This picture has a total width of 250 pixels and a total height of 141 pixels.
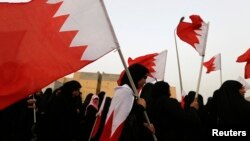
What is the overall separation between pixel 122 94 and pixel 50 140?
2.66 meters

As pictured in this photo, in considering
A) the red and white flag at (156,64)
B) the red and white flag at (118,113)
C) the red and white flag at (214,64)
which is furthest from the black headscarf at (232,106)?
the red and white flag at (214,64)

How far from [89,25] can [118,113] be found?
0.90 meters

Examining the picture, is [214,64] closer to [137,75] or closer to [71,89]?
[71,89]

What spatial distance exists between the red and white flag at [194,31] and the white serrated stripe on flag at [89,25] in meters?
3.32

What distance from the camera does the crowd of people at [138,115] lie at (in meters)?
3.44

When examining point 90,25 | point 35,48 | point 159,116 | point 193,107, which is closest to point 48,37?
point 35,48

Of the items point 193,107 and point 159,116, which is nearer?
point 159,116

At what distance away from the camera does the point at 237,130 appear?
462cm

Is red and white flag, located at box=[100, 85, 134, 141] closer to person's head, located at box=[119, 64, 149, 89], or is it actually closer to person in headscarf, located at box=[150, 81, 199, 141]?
person's head, located at box=[119, 64, 149, 89]

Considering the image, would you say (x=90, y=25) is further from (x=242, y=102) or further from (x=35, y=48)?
(x=242, y=102)

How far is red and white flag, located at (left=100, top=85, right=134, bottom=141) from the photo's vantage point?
337 cm

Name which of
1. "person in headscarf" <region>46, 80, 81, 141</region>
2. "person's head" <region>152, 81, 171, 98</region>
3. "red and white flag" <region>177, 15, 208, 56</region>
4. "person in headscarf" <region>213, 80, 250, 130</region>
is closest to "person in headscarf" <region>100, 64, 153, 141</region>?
"person's head" <region>152, 81, 171, 98</region>

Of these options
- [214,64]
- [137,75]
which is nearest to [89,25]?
[137,75]

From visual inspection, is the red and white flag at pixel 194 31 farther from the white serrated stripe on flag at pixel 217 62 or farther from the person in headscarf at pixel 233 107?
the white serrated stripe on flag at pixel 217 62
